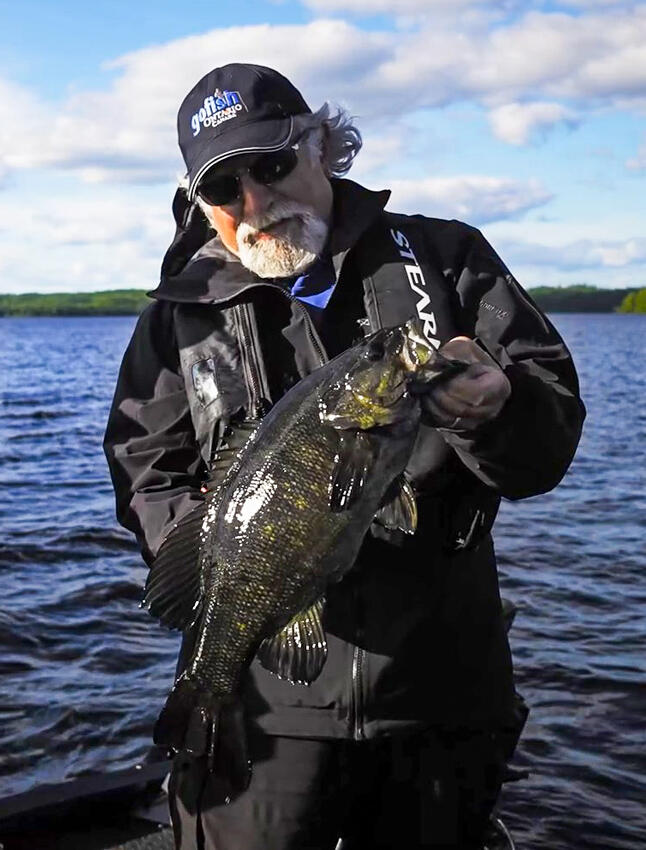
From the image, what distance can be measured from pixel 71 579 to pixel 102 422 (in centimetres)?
1832

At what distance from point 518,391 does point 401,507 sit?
0.56 metres

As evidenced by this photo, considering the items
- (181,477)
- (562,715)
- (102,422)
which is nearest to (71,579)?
(562,715)

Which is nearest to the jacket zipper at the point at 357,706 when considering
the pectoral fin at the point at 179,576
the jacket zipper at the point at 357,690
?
the jacket zipper at the point at 357,690

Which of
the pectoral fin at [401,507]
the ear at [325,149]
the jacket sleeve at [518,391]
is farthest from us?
the ear at [325,149]

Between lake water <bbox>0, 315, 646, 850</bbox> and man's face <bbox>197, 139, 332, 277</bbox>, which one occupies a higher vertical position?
man's face <bbox>197, 139, 332, 277</bbox>

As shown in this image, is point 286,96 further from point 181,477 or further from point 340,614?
point 340,614

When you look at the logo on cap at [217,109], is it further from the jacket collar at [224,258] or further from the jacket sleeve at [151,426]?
the jacket sleeve at [151,426]

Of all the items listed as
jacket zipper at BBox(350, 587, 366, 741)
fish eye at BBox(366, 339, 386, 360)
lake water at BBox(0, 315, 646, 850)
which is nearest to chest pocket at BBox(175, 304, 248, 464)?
fish eye at BBox(366, 339, 386, 360)

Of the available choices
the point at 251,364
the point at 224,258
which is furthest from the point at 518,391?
the point at 224,258

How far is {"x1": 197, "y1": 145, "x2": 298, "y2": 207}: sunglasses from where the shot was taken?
4383mm

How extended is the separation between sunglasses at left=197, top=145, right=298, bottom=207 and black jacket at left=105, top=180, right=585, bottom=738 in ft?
0.89

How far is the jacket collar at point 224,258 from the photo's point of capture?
4344 mm

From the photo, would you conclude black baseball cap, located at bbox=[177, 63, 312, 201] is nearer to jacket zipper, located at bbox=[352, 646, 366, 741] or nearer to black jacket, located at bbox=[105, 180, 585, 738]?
black jacket, located at bbox=[105, 180, 585, 738]

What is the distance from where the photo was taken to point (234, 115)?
14.5ft
